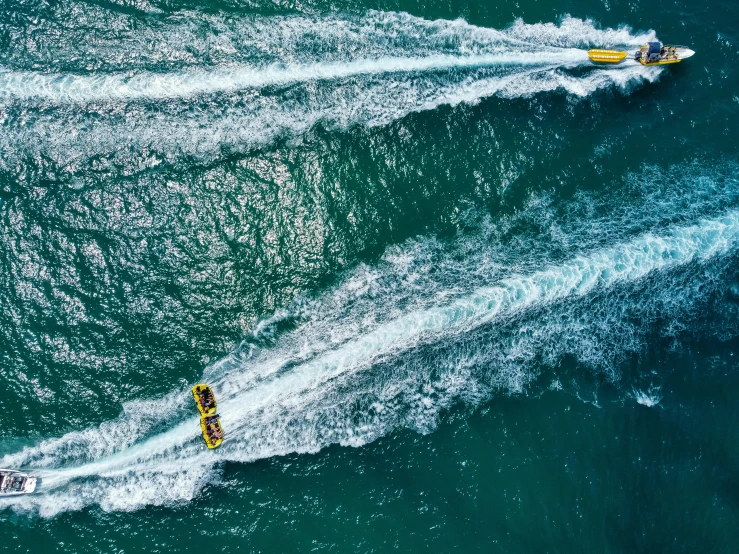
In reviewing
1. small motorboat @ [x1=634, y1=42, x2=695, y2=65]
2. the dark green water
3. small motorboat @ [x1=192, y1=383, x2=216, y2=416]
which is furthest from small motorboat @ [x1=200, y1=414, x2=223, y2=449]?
small motorboat @ [x1=634, y1=42, x2=695, y2=65]

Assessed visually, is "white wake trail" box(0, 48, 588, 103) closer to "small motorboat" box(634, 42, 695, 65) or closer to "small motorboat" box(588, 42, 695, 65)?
"small motorboat" box(588, 42, 695, 65)

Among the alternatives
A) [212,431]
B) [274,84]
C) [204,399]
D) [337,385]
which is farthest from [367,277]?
[274,84]

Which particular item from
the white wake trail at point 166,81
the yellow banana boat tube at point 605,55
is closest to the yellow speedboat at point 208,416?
the white wake trail at point 166,81

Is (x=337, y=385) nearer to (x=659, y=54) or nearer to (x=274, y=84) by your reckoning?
(x=274, y=84)

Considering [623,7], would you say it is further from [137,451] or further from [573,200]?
[137,451]

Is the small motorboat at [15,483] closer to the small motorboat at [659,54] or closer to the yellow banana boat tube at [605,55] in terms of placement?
the yellow banana boat tube at [605,55]

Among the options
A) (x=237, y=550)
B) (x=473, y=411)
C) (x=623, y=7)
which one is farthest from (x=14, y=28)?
(x=623, y=7)
